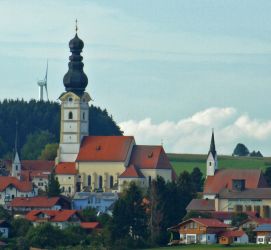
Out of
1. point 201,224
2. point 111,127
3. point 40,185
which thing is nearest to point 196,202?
point 201,224

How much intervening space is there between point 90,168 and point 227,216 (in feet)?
65.4

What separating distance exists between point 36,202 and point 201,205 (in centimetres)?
1173

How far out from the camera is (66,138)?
149m

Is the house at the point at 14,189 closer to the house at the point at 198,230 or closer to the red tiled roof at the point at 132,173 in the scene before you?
the red tiled roof at the point at 132,173

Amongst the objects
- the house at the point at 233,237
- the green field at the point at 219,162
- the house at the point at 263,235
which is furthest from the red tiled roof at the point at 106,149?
the house at the point at 233,237

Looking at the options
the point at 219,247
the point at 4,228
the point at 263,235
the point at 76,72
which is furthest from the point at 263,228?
the point at 76,72

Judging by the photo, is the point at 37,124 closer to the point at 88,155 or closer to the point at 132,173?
Answer: the point at 88,155

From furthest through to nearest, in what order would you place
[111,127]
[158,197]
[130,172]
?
[111,127] → [130,172] → [158,197]

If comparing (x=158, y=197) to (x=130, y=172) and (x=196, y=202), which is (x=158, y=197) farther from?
(x=130, y=172)

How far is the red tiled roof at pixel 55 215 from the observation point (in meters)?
→ 124

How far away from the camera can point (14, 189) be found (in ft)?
469

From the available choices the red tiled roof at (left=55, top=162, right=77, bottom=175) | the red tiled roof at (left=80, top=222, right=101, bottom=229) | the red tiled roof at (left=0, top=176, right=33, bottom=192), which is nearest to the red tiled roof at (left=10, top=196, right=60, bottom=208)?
the red tiled roof at (left=0, top=176, right=33, bottom=192)

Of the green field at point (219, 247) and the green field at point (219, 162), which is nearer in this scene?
the green field at point (219, 247)

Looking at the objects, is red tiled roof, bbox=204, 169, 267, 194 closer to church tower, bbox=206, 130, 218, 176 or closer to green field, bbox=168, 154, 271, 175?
church tower, bbox=206, 130, 218, 176
